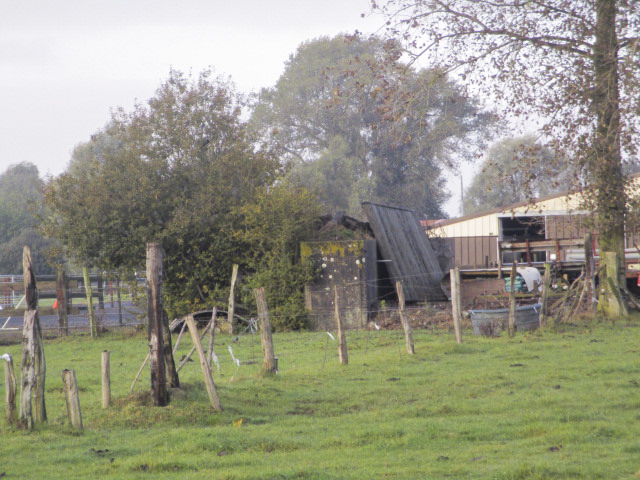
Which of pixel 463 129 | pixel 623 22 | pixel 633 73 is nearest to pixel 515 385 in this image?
pixel 633 73

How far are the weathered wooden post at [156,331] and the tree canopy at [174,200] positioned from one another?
13464mm

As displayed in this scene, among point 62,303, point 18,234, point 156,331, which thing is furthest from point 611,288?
point 18,234

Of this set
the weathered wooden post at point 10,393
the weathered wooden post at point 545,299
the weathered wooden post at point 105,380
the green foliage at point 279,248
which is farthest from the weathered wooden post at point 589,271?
the weathered wooden post at point 10,393

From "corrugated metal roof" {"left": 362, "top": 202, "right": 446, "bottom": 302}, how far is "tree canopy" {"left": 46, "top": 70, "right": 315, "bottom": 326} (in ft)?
8.44

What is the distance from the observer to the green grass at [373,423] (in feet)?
25.0

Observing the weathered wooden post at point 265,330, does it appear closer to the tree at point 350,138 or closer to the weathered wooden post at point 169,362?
the weathered wooden post at point 169,362

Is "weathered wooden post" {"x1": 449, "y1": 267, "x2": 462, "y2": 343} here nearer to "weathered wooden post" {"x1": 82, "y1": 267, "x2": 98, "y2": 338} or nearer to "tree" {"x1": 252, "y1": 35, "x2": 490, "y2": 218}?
"weathered wooden post" {"x1": 82, "y1": 267, "x2": 98, "y2": 338}

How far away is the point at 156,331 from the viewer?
34.5ft

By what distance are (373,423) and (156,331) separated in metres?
3.13

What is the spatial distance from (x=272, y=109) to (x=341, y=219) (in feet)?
138

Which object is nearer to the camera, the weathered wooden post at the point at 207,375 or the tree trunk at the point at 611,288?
the weathered wooden post at the point at 207,375

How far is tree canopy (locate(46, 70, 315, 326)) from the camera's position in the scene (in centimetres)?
2434

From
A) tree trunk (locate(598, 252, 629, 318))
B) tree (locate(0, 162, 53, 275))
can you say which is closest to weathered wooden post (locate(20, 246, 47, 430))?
tree trunk (locate(598, 252, 629, 318))

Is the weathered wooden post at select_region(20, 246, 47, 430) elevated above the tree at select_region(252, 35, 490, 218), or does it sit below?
below
